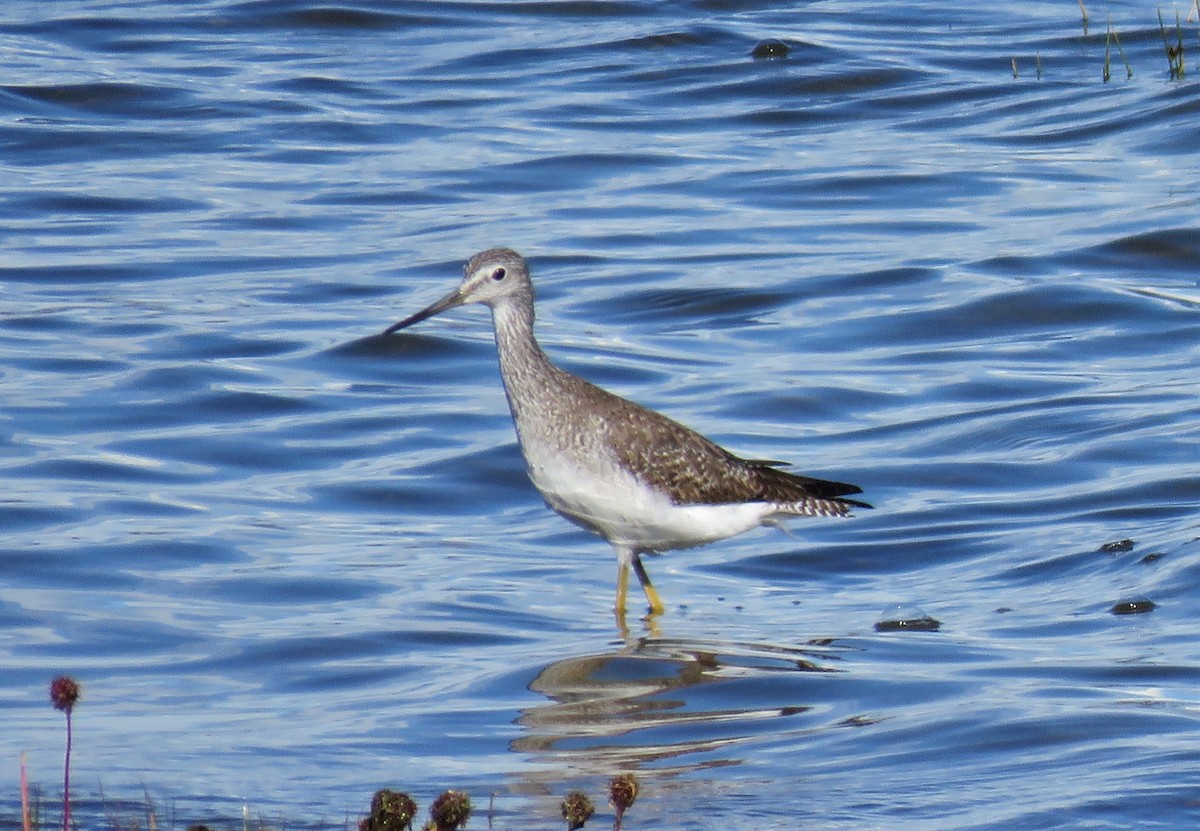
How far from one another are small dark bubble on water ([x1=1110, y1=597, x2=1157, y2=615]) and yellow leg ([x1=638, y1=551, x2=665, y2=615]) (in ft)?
5.91

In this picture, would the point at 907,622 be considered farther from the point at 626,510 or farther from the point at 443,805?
the point at 443,805

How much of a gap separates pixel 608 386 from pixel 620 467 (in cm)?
354

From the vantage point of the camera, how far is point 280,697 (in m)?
7.40

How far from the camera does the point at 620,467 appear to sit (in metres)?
8.56

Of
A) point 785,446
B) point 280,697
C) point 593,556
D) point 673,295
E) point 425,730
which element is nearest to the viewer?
point 425,730

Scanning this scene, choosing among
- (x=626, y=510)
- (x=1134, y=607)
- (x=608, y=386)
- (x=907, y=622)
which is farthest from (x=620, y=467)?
(x=608, y=386)

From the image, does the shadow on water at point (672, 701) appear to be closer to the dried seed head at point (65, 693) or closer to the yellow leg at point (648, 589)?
the yellow leg at point (648, 589)

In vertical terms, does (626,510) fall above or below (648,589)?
above

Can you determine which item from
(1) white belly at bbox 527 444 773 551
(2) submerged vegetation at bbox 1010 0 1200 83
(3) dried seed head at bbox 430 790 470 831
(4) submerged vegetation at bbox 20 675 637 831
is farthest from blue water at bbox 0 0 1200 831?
(3) dried seed head at bbox 430 790 470 831

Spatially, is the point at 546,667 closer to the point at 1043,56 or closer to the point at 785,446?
the point at 785,446

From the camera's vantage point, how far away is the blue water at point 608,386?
21.8 ft

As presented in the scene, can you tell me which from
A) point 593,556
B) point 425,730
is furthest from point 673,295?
point 425,730

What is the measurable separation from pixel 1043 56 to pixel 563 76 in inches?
171

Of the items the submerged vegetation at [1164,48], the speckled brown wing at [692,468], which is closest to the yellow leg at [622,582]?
the speckled brown wing at [692,468]
